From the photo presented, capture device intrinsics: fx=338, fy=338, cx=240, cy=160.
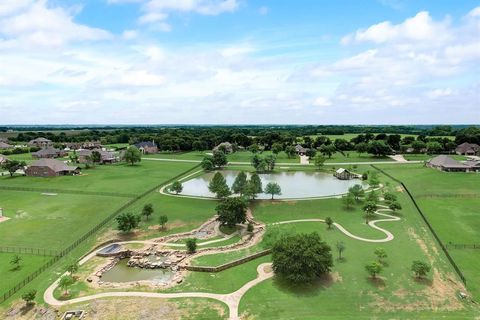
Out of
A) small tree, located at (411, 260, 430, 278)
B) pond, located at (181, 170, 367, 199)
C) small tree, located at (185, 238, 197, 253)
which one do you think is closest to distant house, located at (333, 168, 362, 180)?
pond, located at (181, 170, 367, 199)

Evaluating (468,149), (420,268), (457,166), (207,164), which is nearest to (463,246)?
(420,268)

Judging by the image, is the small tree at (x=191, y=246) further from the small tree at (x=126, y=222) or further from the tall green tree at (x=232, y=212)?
the small tree at (x=126, y=222)

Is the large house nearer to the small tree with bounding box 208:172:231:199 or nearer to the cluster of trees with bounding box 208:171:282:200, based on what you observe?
the cluster of trees with bounding box 208:171:282:200

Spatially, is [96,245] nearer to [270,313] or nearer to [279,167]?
[270,313]

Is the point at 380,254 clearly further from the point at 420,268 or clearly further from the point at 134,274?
the point at 134,274

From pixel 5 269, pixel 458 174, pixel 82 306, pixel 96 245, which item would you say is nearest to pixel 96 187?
pixel 96 245
